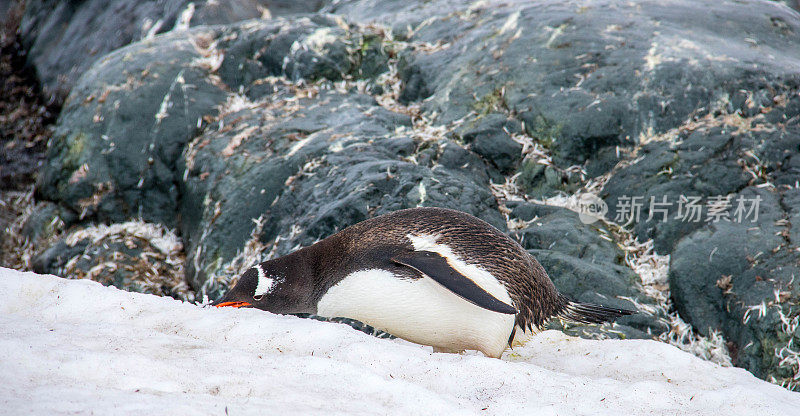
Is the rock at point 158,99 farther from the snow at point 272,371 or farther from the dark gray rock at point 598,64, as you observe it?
the snow at point 272,371

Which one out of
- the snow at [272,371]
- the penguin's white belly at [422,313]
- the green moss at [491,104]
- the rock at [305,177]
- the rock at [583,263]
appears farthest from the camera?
the green moss at [491,104]

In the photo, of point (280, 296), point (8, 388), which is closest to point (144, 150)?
point (280, 296)

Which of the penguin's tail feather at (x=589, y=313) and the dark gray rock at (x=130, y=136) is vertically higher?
the penguin's tail feather at (x=589, y=313)

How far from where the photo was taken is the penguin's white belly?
3.56 metres

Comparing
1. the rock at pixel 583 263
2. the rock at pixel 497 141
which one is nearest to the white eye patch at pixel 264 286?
the rock at pixel 583 263

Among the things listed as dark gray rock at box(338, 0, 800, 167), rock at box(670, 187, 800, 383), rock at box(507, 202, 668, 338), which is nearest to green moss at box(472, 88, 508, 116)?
dark gray rock at box(338, 0, 800, 167)

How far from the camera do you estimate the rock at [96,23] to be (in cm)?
1071

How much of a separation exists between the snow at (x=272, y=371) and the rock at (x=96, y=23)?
821 cm

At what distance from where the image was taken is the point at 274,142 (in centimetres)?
660

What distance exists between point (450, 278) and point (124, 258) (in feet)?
15.3

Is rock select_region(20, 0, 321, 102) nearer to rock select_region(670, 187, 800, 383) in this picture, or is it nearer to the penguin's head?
the penguin's head

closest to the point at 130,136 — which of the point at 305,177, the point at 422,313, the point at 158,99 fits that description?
the point at 158,99

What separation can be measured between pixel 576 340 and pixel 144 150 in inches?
224

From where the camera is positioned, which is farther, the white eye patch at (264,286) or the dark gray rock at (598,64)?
the dark gray rock at (598,64)
